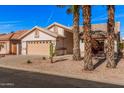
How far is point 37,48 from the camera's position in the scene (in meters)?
32.5

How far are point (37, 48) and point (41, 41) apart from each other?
1284 millimetres

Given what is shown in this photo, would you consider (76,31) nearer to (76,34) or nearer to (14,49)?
(76,34)

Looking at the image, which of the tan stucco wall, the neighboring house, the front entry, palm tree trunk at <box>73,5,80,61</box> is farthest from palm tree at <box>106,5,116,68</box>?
the tan stucco wall

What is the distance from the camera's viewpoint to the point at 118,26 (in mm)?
36375

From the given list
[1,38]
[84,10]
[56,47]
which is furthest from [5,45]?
[84,10]

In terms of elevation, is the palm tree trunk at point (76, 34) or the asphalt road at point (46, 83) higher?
the palm tree trunk at point (76, 34)

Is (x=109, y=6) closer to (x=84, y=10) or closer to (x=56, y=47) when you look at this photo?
(x=84, y=10)

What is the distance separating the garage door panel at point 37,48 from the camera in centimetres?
3152

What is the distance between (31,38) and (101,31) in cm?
1025

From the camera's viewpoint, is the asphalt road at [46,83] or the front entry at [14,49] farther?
the front entry at [14,49]

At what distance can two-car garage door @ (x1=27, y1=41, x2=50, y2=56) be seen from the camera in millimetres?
31475

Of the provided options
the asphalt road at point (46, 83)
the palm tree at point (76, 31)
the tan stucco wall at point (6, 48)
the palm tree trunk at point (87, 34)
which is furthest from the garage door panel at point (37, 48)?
the asphalt road at point (46, 83)

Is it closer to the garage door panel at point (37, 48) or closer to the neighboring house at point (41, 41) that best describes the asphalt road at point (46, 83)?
the neighboring house at point (41, 41)

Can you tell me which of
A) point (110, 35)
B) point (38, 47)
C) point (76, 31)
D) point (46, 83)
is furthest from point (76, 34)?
point (38, 47)
